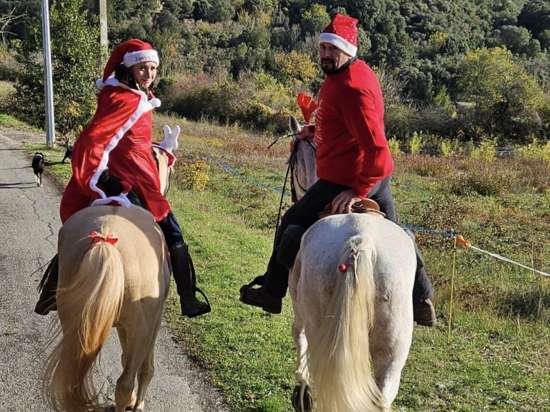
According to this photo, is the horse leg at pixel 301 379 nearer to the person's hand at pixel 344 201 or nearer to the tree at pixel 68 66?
the person's hand at pixel 344 201

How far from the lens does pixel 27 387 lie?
15.0 feet

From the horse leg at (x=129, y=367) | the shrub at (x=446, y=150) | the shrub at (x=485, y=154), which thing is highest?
the horse leg at (x=129, y=367)

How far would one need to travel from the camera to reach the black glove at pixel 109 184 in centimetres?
395

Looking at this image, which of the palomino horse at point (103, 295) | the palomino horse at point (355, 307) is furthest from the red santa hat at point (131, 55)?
the palomino horse at point (355, 307)

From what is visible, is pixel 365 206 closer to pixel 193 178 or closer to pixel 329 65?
pixel 329 65

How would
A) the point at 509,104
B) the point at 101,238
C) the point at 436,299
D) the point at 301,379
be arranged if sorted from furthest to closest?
the point at 509,104 < the point at 436,299 < the point at 301,379 < the point at 101,238

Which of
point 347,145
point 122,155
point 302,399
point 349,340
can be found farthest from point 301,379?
point 122,155

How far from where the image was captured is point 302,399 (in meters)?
4.36

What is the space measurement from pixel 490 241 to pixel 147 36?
45.5 meters

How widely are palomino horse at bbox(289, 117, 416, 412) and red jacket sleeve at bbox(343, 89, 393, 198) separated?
0.36 metres

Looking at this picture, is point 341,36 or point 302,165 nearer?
point 341,36

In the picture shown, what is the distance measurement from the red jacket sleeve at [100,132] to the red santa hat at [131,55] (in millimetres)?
237

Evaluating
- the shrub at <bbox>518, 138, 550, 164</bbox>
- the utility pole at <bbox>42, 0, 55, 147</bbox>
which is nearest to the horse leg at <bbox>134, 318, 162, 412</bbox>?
the utility pole at <bbox>42, 0, 55, 147</bbox>

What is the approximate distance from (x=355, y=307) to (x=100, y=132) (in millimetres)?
1976
